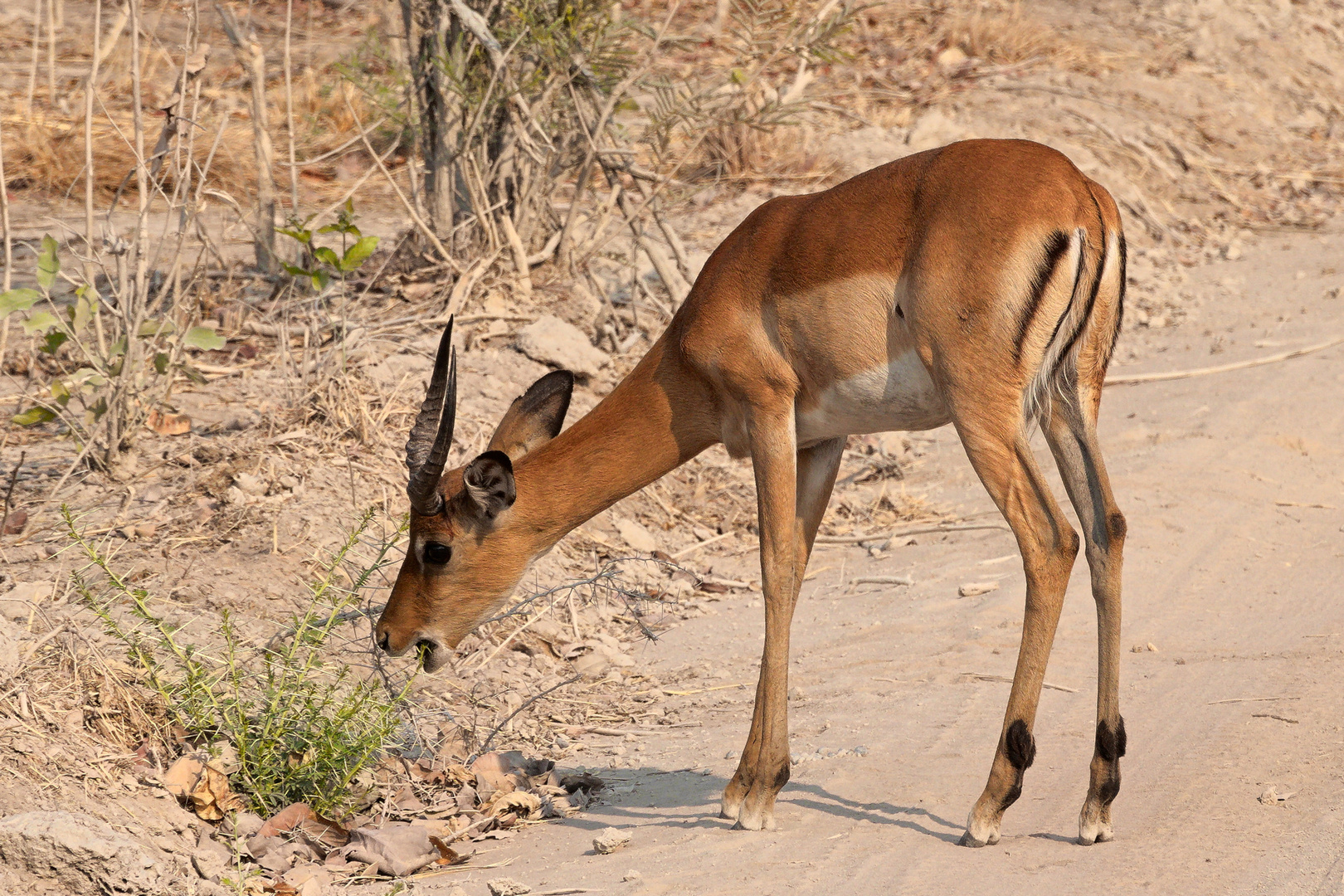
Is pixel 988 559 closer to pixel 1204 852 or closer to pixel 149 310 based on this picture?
pixel 1204 852

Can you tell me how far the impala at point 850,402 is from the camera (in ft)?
14.4

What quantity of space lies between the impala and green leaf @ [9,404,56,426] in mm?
2824

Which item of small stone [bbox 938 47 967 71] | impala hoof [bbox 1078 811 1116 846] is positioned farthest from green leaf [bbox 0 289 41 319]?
small stone [bbox 938 47 967 71]

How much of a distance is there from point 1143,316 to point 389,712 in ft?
28.2

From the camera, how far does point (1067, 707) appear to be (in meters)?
5.71

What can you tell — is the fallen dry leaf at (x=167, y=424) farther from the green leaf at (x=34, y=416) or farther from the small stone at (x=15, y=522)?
the small stone at (x=15, y=522)

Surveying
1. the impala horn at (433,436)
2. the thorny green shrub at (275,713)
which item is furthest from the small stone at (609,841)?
the impala horn at (433,436)

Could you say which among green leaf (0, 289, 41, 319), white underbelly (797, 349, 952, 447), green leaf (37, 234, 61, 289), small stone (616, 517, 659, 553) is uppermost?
white underbelly (797, 349, 952, 447)

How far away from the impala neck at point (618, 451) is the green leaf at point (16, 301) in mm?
3000

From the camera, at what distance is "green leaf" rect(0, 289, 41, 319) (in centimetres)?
650

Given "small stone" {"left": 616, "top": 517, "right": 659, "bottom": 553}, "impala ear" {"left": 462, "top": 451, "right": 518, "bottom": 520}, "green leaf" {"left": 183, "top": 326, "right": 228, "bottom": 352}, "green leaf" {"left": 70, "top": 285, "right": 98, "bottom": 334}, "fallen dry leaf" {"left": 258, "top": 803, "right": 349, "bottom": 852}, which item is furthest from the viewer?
"small stone" {"left": 616, "top": 517, "right": 659, "bottom": 553}

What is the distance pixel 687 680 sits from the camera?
21.0ft

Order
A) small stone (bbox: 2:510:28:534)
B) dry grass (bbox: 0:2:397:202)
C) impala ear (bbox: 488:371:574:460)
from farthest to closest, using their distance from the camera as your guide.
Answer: dry grass (bbox: 0:2:397:202), small stone (bbox: 2:510:28:534), impala ear (bbox: 488:371:574:460)

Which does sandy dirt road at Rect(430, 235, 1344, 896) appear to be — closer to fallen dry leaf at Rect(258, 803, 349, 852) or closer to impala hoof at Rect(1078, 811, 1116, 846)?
impala hoof at Rect(1078, 811, 1116, 846)
